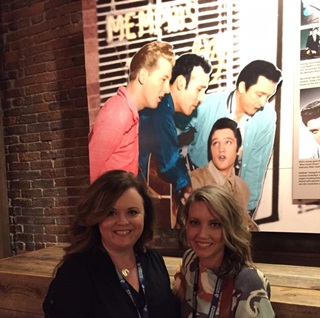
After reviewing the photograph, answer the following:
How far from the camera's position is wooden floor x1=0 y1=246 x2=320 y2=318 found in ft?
5.83

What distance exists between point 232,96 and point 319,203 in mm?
848

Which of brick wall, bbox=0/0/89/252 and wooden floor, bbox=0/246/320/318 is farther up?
brick wall, bbox=0/0/89/252

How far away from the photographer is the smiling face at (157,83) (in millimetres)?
2750

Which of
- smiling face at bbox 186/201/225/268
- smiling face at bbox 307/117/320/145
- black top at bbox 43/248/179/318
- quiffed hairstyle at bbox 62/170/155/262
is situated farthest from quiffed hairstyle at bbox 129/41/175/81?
black top at bbox 43/248/179/318

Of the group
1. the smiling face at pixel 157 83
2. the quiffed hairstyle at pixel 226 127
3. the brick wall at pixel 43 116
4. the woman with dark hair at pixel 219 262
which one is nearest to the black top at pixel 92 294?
Result: the woman with dark hair at pixel 219 262

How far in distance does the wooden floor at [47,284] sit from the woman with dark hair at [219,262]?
41 centimetres

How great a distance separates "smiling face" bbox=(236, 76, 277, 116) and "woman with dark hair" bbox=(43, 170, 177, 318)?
3.63 ft

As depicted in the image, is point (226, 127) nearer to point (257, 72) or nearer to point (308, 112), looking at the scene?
point (257, 72)

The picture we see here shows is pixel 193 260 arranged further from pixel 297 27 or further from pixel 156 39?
pixel 156 39

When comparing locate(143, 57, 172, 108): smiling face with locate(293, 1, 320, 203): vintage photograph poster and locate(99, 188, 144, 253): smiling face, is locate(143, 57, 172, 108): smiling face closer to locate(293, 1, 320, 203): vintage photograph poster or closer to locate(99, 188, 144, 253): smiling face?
locate(293, 1, 320, 203): vintage photograph poster

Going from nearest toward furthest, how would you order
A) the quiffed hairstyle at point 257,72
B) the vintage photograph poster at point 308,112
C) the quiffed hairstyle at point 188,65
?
the vintage photograph poster at point 308,112 → the quiffed hairstyle at point 257,72 → the quiffed hairstyle at point 188,65

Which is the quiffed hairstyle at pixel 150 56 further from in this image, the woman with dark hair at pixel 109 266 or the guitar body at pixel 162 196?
the woman with dark hair at pixel 109 266

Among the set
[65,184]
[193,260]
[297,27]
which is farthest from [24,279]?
[297,27]

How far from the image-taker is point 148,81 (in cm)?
280
